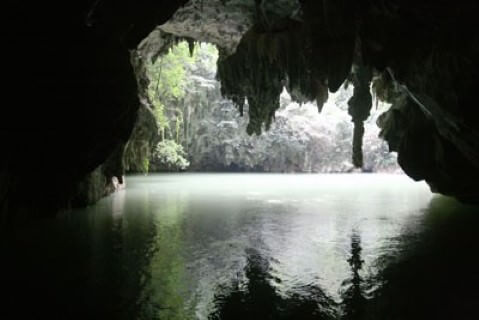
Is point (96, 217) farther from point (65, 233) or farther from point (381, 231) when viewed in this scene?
point (381, 231)

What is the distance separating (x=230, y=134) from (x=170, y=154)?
7641 millimetres

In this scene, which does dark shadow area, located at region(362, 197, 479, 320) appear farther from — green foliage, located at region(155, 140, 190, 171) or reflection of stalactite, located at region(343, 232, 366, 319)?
green foliage, located at region(155, 140, 190, 171)

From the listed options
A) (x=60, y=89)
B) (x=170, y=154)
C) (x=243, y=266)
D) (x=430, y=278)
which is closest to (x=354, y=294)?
(x=430, y=278)

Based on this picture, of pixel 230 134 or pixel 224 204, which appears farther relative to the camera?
pixel 230 134

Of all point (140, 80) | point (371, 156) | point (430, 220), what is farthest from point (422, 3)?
point (371, 156)

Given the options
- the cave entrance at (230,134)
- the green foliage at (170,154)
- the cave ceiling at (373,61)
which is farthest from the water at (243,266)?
the green foliage at (170,154)

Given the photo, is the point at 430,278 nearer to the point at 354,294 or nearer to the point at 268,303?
the point at 354,294

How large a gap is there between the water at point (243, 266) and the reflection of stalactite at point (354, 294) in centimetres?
1

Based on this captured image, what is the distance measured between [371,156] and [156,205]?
110 feet

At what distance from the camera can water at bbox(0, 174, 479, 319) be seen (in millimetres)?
5125

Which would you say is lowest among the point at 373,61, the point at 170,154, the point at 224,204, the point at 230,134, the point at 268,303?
the point at 268,303

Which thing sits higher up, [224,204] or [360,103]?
[360,103]

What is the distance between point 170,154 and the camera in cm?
3328

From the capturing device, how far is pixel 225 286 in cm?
594
